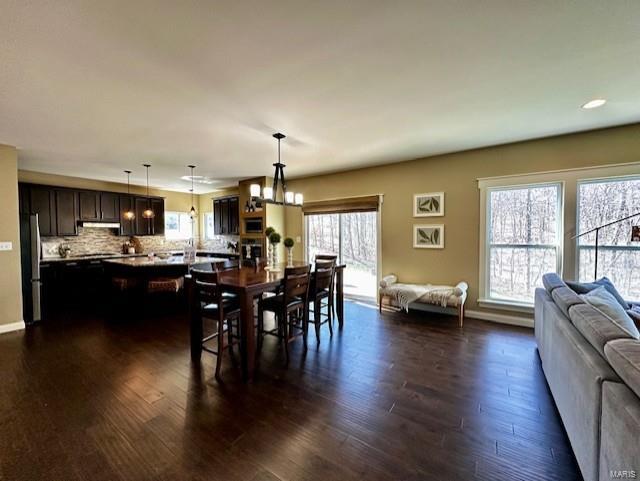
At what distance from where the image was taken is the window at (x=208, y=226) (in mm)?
8536

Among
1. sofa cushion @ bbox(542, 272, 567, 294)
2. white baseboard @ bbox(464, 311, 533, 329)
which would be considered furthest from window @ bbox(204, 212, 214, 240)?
sofa cushion @ bbox(542, 272, 567, 294)

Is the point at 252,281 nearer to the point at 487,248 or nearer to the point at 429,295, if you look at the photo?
the point at 429,295

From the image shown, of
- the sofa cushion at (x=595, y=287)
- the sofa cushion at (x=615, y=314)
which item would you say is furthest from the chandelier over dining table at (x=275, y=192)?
the sofa cushion at (x=595, y=287)

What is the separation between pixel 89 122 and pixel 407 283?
504 centimetres

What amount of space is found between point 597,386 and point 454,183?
3.67 meters

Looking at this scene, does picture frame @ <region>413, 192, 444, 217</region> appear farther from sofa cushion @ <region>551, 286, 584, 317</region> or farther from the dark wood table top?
the dark wood table top

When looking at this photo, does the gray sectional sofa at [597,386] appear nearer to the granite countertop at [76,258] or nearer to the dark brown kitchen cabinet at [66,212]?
the granite countertop at [76,258]

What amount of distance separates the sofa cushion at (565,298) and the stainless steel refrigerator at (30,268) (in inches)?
255

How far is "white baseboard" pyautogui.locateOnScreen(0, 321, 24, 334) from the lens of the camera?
3.78 metres

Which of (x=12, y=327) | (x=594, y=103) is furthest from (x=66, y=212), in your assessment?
(x=594, y=103)

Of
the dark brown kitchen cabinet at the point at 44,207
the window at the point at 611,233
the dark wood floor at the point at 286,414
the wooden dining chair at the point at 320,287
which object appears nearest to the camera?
the dark wood floor at the point at 286,414

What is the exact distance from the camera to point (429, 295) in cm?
418

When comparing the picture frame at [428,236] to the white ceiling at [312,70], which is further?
the picture frame at [428,236]

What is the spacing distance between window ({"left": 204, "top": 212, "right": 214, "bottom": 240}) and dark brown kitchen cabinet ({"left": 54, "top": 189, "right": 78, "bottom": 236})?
3167 millimetres
